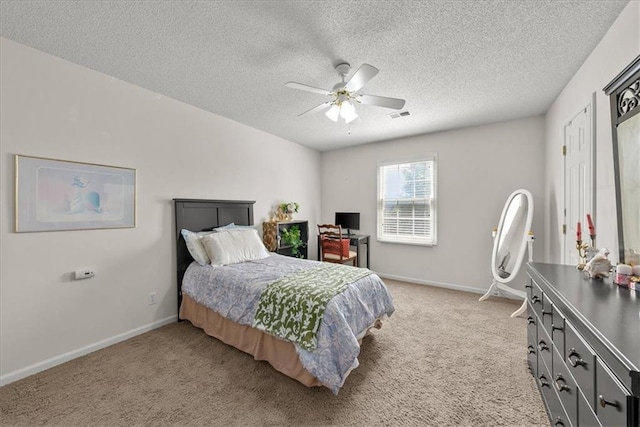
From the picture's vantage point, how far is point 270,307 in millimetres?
2064

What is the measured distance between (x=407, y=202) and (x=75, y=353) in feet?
15.2

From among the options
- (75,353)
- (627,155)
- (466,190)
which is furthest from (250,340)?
(466,190)

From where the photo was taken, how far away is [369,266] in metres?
4.88

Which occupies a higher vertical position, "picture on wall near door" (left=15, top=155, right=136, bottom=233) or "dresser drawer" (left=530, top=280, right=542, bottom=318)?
"picture on wall near door" (left=15, top=155, right=136, bottom=233)

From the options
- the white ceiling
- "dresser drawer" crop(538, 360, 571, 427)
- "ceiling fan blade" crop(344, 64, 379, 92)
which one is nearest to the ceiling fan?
"ceiling fan blade" crop(344, 64, 379, 92)

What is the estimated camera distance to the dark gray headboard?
3023 mm

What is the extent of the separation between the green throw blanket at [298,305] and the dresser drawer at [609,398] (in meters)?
1.34

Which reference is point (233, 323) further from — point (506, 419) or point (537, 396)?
point (537, 396)

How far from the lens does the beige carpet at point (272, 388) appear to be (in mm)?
1611

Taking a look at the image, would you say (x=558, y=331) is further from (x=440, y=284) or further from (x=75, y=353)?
(x=75, y=353)

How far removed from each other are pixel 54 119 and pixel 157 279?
1747 mm

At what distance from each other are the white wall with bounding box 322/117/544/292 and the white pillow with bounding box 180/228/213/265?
3118mm

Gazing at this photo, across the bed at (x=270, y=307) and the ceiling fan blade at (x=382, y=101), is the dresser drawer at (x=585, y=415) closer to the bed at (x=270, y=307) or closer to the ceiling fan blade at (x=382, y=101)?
the bed at (x=270, y=307)

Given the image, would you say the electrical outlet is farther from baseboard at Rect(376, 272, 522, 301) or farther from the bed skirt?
baseboard at Rect(376, 272, 522, 301)
